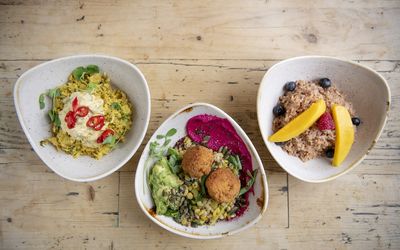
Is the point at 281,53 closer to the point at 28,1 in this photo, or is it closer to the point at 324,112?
the point at 324,112

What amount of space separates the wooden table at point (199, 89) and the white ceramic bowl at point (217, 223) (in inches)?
8.1

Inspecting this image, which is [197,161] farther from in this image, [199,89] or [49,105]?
[49,105]

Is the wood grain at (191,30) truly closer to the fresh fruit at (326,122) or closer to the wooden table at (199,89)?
the wooden table at (199,89)

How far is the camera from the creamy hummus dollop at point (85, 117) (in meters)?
1.88

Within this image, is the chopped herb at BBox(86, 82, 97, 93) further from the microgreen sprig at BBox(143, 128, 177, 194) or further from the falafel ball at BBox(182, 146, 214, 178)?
the falafel ball at BBox(182, 146, 214, 178)

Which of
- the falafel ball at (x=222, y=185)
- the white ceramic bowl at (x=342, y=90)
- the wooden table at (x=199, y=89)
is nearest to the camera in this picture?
the falafel ball at (x=222, y=185)

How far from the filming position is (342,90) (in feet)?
6.86

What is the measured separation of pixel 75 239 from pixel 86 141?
600 millimetres

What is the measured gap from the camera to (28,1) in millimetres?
2199

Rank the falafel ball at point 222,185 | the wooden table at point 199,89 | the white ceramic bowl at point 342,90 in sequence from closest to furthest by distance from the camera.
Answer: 1. the falafel ball at point 222,185
2. the white ceramic bowl at point 342,90
3. the wooden table at point 199,89

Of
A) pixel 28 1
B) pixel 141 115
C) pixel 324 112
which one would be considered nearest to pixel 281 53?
pixel 324 112

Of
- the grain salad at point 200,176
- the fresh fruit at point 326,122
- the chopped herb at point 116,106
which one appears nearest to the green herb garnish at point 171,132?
the grain salad at point 200,176

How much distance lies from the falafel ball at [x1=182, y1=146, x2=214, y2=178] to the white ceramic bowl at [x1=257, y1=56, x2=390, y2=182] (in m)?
0.31

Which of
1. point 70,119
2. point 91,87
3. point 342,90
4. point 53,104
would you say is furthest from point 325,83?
point 53,104
